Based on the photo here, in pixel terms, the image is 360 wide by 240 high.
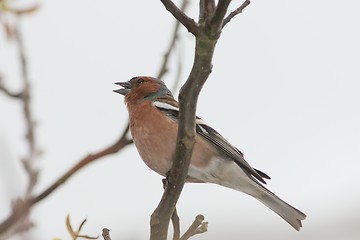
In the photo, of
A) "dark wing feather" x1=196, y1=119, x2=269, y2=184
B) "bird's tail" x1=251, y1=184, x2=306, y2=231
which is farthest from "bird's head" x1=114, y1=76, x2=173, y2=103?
"bird's tail" x1=251, y1=184, x2=306, y2=231

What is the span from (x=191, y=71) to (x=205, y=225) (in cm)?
97

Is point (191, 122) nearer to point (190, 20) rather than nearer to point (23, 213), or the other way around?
point (190, 20)

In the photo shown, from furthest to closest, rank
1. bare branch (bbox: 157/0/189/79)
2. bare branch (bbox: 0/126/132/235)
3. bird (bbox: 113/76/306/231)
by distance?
1. bird (bbox: 113/76/306/231)
2. bare branch (bbox: 157/0/189/79)
3. bare branch (bbox: 0/126/132/235)

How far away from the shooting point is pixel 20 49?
11.2 feet

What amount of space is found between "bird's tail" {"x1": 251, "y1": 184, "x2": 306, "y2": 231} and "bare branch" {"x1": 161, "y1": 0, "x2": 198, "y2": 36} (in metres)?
2.74

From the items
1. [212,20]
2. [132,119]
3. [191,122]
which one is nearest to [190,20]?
[212,20]

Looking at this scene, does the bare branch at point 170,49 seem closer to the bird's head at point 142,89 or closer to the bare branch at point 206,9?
the bare branch at point 206,9

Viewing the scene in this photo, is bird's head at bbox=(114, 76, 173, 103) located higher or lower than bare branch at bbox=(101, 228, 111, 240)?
higher

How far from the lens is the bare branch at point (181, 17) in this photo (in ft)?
9.67

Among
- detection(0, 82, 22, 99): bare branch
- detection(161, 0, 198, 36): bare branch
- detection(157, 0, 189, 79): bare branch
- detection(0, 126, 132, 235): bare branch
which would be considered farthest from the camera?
detection(157, 0, 189, 79): bare branch

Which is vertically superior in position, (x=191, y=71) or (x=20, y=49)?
(x=191, y=71)

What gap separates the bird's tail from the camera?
5414 mm

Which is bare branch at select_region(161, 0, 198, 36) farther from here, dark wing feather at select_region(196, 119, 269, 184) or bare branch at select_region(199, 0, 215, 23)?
dark wing feather at select_region(196, 119, 269, 184)

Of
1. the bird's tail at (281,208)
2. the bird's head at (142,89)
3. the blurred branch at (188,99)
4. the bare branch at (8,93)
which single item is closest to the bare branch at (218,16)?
the blurred branch at (188,99)
